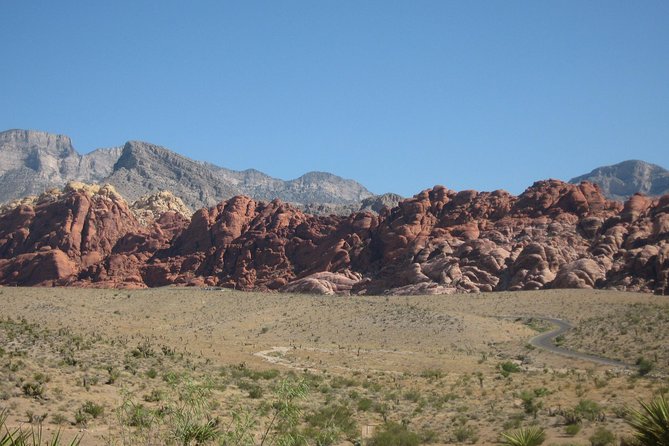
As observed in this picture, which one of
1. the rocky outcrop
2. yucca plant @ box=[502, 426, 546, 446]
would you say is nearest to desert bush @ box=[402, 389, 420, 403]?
yucca plant @ box=[502, 426, 546, 446]

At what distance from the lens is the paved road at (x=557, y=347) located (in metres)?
48.2

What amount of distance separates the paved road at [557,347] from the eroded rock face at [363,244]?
66.2ft

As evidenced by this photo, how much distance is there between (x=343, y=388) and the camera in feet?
118

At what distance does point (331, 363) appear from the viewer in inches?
1870

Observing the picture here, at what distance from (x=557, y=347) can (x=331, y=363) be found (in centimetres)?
2146

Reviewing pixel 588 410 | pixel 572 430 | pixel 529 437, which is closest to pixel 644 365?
pixel 588 410

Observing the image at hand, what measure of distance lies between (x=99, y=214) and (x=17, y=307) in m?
77.8

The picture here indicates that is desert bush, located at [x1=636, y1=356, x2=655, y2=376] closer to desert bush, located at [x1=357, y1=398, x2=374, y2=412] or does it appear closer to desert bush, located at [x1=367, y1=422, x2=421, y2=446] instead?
desert bush, located at [x1=357, y1=398, x2=374, y2=412]

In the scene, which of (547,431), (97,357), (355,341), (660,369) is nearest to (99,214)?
(355,341)

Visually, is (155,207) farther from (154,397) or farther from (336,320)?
(154,397)

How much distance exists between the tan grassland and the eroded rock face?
1133cm

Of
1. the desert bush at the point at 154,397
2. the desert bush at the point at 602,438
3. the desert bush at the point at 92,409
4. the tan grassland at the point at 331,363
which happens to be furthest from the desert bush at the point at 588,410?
the desert bush at the point at 92,409

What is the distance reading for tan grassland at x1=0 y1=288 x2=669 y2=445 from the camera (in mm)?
25141

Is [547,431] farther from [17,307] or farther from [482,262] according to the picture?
[482,262]
